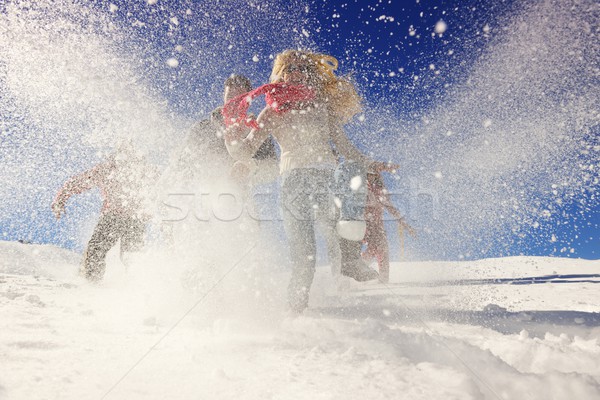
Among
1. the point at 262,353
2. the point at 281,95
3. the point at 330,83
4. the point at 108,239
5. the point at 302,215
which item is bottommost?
the point at 262,353

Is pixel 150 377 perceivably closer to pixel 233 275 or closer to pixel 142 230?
pixel 233 275

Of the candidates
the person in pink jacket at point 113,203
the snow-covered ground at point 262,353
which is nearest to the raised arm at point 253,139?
the snow-covered ground at point 262,353

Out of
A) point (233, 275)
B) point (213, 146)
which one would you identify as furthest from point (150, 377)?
point (213, 146)

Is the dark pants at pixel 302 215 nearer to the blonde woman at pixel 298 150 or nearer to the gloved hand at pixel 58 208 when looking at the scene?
the blonde woman at pixel 298 150

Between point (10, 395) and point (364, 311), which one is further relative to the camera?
point (364, 311)

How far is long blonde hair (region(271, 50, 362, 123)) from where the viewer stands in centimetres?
300

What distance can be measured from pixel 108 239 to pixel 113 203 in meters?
0.53

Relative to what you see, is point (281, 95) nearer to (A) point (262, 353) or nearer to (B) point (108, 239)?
(A) point (262, 353)

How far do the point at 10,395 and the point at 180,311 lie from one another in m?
1.60

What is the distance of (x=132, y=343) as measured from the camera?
1680 millimetres

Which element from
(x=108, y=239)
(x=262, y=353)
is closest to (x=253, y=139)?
(x=262, y=353)

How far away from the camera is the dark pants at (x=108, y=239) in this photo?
501cm

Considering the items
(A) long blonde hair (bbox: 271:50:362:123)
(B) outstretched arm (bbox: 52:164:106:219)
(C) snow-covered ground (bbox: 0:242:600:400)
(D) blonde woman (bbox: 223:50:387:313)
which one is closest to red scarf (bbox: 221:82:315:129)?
(D) blonde woman (bbox: 223:50:387:313)

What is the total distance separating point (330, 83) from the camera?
10.8 feet
